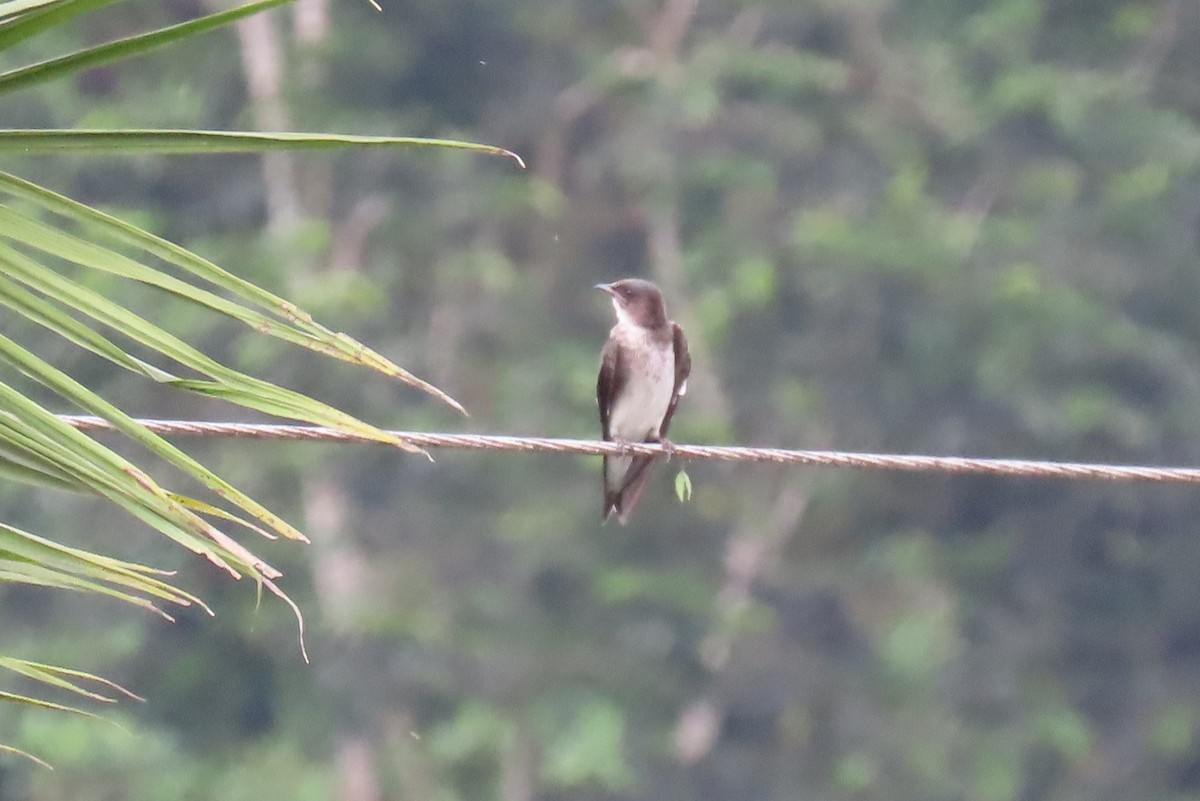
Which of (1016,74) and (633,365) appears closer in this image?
(633,365)

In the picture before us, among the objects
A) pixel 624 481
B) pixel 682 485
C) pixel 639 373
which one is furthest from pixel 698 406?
pixel 682 485

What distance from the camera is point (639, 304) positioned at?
625 centimetres

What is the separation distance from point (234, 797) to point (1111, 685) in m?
8.43

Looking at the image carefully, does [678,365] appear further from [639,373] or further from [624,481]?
[624,481]

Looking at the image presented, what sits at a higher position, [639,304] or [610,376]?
[639,304]

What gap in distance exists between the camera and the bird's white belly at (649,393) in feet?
20.0

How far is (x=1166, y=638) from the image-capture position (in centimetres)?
1936

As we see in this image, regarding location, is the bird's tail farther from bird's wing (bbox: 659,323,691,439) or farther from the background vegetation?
the background vegetation

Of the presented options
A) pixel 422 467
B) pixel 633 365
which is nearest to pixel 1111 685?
pixel 422 467

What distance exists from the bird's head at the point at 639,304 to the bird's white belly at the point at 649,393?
12 cm

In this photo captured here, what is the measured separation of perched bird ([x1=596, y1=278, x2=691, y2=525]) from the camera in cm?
611

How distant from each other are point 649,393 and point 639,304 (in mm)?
326

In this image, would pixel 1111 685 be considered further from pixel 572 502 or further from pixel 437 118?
pixel 437 118

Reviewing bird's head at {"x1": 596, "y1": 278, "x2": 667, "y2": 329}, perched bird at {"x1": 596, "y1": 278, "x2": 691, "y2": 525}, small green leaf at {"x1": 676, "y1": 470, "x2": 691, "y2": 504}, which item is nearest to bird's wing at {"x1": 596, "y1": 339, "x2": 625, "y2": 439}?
perched bird at {"x1": 596, "y1": 278, "x2": 691, "y2": 525}
